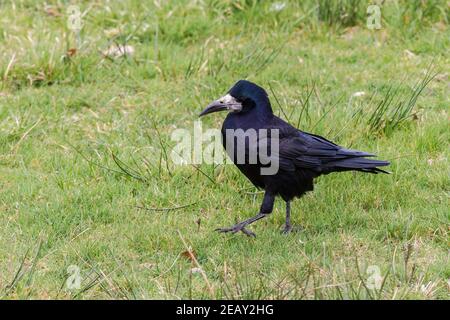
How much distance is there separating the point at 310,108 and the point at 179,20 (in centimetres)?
198

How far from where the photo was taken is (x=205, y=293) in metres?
4.46

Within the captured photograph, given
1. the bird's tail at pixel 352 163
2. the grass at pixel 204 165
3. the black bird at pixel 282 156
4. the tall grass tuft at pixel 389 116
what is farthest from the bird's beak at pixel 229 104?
the tall grass tuft at pixel 389 116

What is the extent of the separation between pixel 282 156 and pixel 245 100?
41 cm

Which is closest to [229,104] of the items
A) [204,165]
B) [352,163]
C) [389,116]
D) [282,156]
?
[282,156]

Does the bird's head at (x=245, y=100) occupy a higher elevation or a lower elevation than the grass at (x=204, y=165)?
higher

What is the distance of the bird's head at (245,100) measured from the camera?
5.44 meters

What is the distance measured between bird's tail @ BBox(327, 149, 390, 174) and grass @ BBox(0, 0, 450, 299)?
281 mm

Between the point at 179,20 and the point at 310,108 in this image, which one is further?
the point at 179,20

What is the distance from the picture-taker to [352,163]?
5398mm

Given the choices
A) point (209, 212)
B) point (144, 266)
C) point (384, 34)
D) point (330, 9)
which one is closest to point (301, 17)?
point (330, 9)

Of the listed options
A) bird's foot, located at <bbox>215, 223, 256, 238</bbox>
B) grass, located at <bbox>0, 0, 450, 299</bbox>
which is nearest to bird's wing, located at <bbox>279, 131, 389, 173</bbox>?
grass, located at <bbox>0, 0, 450, 299</bbox>

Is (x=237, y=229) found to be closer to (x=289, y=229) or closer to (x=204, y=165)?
(x=289, y=229)

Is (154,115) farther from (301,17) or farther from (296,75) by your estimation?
(301,17)

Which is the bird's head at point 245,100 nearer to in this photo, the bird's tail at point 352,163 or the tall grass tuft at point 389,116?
the bird's tail at point 352,163
